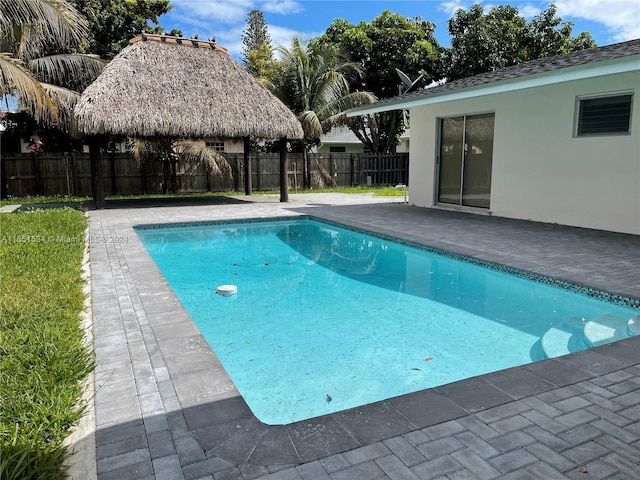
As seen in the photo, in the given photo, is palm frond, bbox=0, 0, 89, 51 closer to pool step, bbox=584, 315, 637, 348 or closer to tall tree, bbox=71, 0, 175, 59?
tall tree, bbox=71, 0, 175, 59

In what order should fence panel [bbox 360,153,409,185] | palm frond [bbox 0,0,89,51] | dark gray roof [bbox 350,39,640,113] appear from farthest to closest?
fence panel [bbox 360,153,409,185] < palm frond [bbox 0,0,89,51] < dark gray roof [bbox 350,39,640,113]

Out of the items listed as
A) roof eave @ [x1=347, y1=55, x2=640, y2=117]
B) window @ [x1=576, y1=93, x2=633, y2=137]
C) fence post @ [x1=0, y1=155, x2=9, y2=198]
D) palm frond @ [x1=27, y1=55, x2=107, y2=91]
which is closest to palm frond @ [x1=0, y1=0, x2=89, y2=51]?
palm frond @ [x1=27, y1=55, x2=107, y2=91]

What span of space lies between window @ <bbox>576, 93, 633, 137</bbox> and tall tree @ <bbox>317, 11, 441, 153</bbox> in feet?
44.8

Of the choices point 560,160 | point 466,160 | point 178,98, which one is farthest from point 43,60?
point 560,160

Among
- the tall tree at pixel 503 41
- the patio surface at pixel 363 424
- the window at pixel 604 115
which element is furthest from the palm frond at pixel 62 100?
the tall tree at pixel 503 41

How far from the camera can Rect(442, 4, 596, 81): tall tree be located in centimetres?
2147

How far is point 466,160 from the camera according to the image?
11039mm

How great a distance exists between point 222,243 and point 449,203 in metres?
6.03

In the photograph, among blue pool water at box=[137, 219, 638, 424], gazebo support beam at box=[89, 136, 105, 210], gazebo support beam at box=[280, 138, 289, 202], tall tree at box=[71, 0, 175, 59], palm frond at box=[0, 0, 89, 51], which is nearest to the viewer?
blue pool water at box=[137, 219, 638, 424]

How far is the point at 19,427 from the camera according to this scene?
7.27ft

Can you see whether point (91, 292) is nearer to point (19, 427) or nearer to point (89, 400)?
point (89, 400)

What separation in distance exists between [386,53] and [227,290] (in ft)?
63.7

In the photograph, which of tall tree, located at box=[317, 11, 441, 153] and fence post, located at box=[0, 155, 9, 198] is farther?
tall tree, located at box=[317, 11, 441, 153]

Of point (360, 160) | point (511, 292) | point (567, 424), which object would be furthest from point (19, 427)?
point (360, 160)
